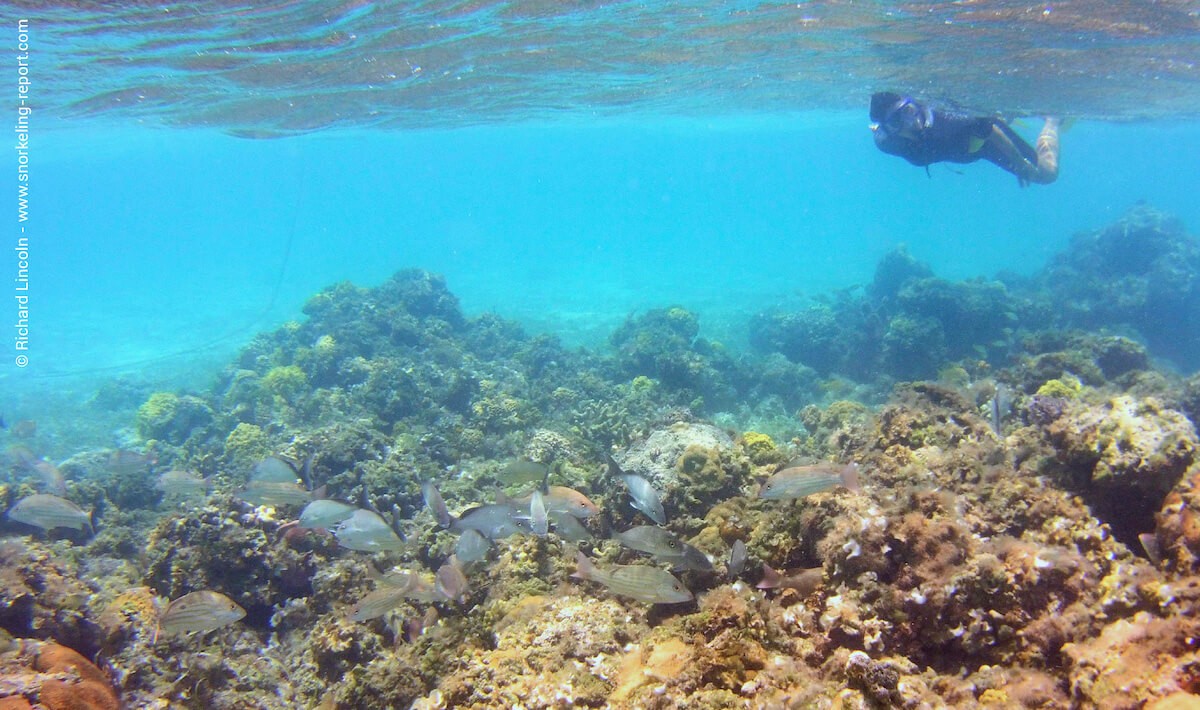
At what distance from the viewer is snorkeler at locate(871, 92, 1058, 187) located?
9.43m

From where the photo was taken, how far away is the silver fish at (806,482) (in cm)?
423

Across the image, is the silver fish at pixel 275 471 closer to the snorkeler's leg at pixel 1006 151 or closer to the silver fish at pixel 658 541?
the silver fish at pixel 658 541

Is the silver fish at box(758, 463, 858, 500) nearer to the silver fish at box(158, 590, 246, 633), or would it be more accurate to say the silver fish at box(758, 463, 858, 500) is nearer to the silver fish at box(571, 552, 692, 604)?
the silver fish at box(571, 552, 692, 604)

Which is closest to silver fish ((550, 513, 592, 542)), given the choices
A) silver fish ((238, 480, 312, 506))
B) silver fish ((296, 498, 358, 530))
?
silver fish ((296, 498, 358, 530))

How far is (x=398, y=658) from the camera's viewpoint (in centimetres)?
450

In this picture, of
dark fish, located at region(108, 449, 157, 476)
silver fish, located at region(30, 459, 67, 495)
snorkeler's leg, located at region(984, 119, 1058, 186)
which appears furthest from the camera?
snorkeler's leg, located at region(984, 119, 1058, 186)

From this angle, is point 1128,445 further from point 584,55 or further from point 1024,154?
point 584,55

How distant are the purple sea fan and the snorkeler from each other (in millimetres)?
4411

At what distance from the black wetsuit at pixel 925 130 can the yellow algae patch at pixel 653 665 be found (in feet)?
32.1

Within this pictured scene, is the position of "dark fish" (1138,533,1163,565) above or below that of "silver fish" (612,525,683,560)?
above

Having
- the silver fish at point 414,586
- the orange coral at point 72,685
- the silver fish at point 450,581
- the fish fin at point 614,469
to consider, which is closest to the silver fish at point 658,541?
the fish fin at point 614,469

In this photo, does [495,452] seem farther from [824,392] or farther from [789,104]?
[789,104]

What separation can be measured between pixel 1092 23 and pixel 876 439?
17232 millimetres

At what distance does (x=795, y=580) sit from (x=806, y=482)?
0.76m
